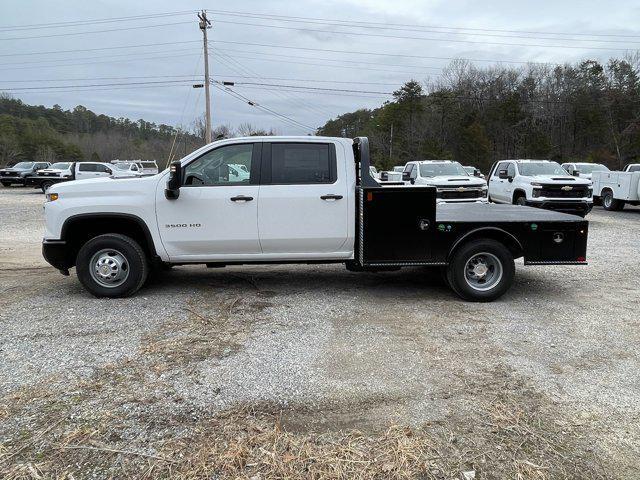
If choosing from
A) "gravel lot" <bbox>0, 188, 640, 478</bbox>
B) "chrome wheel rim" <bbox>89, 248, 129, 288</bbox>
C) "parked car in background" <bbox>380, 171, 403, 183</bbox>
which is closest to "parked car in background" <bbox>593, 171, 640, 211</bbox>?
"parked car in background" <bbox>380, 171, 403, 183</bbox>

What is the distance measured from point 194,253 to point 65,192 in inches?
66.9

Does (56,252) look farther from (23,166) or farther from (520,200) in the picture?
(23,166)

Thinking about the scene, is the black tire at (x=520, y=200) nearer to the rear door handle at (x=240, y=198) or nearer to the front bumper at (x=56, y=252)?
the rear door handle at (x=240, y=198)

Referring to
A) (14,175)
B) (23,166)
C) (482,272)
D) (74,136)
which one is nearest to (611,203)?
(482,272)

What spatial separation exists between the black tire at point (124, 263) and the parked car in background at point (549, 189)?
11893 millimetres

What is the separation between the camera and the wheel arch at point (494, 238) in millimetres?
6355

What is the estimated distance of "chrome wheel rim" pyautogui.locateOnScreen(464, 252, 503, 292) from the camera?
21.2 feet

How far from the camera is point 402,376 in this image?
4207mm

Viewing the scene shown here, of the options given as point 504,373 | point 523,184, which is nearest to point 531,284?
point 504,373

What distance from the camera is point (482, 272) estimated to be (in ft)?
21.3

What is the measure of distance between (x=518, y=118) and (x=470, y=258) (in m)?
A: 61.2

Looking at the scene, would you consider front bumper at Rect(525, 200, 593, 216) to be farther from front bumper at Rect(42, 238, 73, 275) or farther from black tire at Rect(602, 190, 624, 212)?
front bumper at Rect(42, 238, 73, 275)

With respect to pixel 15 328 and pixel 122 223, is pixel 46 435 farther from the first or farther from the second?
pixel 122 223

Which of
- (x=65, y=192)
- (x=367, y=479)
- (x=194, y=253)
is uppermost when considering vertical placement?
(x=65, y=192)
